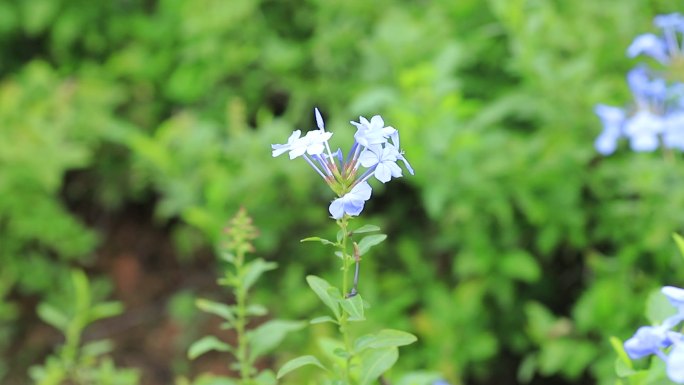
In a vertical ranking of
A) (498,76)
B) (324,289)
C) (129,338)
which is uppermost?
(498,76)

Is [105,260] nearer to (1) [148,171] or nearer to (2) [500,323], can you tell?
(1) [148,171]

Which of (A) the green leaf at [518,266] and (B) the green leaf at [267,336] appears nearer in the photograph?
(B) the green leaf at [267,336]

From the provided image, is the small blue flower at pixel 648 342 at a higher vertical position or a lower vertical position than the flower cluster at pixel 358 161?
lower

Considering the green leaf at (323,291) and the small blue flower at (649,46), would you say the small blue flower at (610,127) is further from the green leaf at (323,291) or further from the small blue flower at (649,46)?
the green leaf at (323,291)

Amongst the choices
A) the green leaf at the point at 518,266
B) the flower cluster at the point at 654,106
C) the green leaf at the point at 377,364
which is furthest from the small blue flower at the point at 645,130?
the green leaf at the point at 377,364

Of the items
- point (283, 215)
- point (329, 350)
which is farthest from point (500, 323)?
point (329, 350)

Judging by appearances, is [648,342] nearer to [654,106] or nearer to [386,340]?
[386,340]
